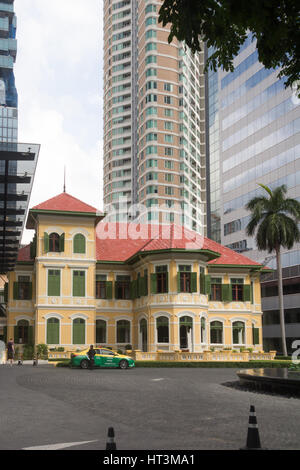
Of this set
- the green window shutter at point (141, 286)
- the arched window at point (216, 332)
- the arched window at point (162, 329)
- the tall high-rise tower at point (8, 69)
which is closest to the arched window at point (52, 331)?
the green window shutter at point (141, 286)

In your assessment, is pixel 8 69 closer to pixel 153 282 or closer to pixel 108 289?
pixel 108 289

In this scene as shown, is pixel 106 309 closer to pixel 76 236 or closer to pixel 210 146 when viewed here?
pixel 76 236

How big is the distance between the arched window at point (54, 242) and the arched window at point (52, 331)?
17.3 feet

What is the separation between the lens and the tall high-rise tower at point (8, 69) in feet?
502

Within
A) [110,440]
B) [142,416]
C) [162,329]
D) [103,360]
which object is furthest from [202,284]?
[110,440]

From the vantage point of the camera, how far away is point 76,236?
44.2m

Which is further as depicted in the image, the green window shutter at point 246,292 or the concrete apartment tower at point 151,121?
the concrete apartment tower at point 151,121

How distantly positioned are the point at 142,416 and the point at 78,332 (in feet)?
101

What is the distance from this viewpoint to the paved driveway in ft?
32.3

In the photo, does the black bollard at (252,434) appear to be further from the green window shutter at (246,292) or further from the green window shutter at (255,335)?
the green window shutter at (255,335)

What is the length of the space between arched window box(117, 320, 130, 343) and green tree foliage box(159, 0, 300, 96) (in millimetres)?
40292

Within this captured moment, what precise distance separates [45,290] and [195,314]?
36.8 feet

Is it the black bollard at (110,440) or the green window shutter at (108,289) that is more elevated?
the green window shutter at (108,289)

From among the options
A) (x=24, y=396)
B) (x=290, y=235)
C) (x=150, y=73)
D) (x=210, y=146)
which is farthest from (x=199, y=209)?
(x=24, y=396)
